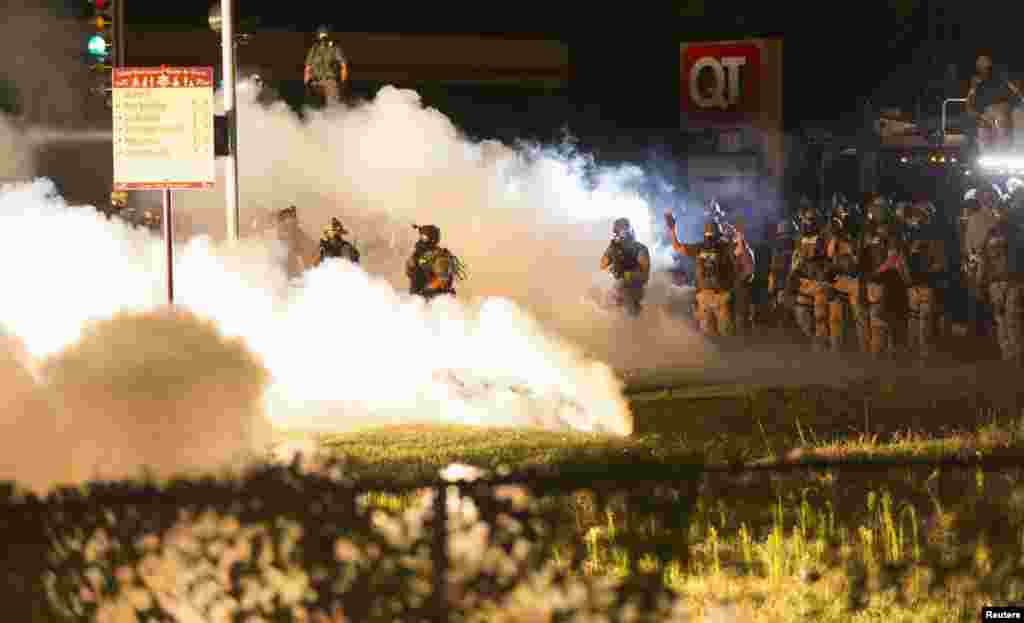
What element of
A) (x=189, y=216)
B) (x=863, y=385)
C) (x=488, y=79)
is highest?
(x=488, y=79)

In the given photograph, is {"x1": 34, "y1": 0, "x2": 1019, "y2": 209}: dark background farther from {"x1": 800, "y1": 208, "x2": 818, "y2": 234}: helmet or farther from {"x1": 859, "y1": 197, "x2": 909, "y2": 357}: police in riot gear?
{"x1": 859, "y1": 197, "x2": 909, "y2": 357}: police in riot gear

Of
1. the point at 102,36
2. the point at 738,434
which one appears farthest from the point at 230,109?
the point at 738,434

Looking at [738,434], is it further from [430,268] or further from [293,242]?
[293,242]

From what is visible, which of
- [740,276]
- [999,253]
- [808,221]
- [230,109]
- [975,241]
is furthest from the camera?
[740,276]

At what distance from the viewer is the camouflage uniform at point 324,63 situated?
24.4m

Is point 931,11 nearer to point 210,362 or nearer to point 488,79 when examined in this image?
point 488,79

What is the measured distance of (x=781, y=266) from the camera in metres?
21.5

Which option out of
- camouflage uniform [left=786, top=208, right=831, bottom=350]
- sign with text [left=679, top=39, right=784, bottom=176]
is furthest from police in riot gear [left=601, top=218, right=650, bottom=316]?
sign with text [left=679, top=39, right=784, bottom=176]

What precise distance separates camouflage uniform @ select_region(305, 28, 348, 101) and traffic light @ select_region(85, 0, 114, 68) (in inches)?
150

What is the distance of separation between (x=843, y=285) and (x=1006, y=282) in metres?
1.98

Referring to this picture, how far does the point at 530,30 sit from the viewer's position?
164 feet

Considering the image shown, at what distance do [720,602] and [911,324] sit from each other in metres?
12.0

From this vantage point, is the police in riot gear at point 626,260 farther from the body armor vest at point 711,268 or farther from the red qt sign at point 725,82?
the red qt sign at point 725,82

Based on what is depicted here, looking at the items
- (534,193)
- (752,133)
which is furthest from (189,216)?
(752,133)
